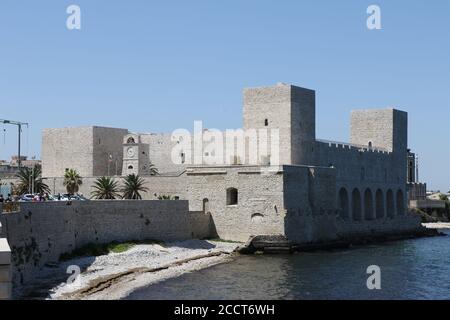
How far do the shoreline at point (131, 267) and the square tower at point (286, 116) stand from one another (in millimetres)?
8642

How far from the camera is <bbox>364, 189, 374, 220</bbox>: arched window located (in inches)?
2270

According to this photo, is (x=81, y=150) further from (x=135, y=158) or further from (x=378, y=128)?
(x=378, y=128)

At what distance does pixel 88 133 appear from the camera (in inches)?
2211

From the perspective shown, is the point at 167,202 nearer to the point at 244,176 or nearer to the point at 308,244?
the point at 244,176

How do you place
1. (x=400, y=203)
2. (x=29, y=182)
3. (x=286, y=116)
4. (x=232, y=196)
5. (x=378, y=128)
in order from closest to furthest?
(x=29, y=182) → (x=232, y=196) → (x=286, y=116) → (x=378, y=128) → (x=400, y=203)

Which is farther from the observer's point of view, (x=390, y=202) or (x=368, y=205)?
(x=390, y=202)

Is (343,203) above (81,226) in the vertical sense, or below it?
above

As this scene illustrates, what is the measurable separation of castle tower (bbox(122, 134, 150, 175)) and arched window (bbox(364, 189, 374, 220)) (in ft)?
58.6

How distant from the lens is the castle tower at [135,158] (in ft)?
183

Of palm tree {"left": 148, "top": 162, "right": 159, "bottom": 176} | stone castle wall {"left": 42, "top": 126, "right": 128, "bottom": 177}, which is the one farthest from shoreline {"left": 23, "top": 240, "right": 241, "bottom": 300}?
stone castle wall {"left": 42, "top": 126, "right": 128, "bottom": 177}

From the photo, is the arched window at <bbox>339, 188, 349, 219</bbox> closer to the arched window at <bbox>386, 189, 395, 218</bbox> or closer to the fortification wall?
the arched window at <bbox>386, 189, 395, 218</bbox>

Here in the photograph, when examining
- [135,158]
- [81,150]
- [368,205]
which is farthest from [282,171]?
[81,150]

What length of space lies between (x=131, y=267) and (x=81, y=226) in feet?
12.2

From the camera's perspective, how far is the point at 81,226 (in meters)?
33.3
